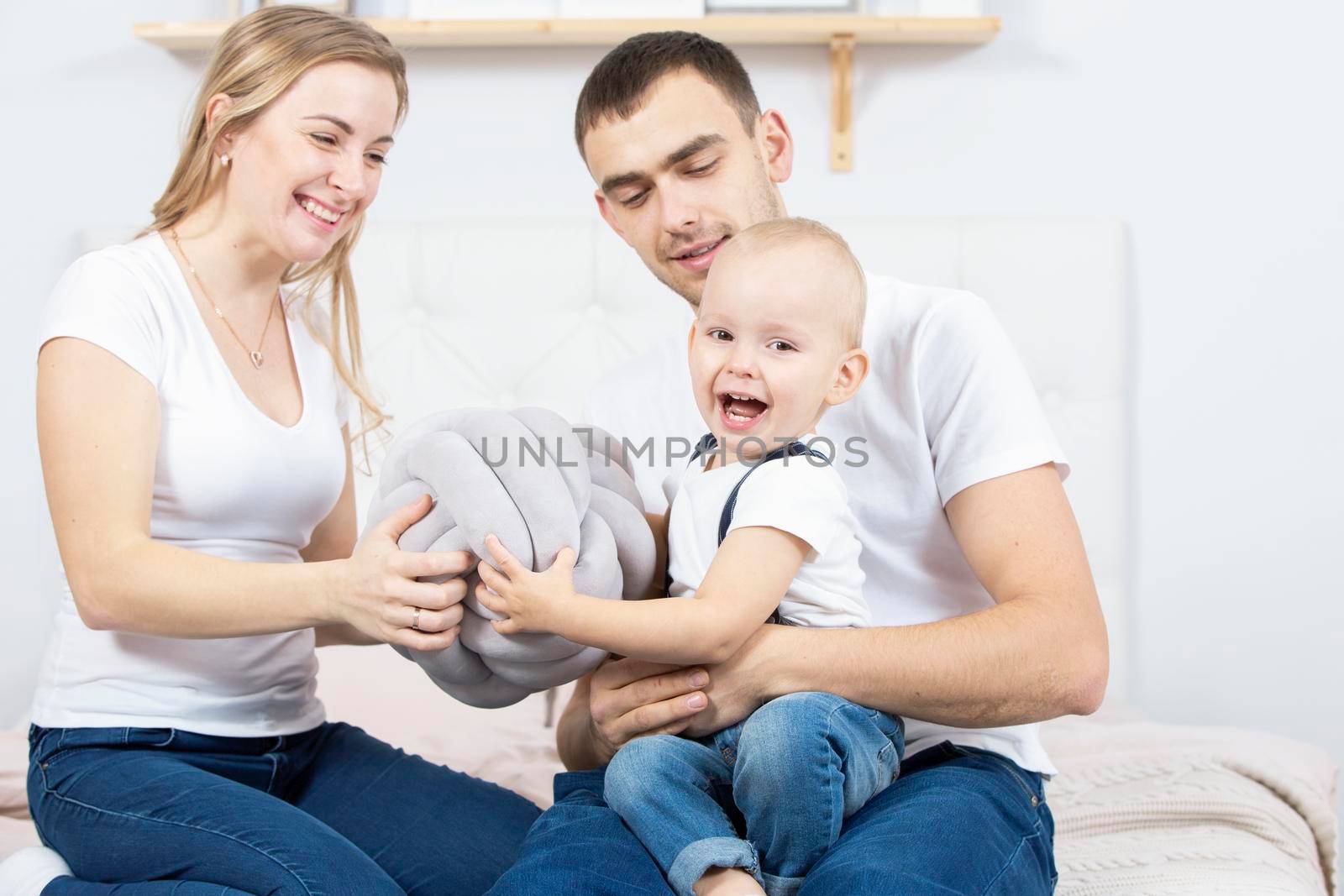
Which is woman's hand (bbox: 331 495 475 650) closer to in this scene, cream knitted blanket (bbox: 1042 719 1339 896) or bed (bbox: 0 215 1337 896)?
cream knitted blanket (bbox: 1042 719 1339 896)

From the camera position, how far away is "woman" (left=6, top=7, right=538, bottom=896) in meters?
1.13

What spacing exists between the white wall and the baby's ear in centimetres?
119

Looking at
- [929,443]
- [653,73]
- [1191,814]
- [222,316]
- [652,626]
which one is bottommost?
[1191,814]

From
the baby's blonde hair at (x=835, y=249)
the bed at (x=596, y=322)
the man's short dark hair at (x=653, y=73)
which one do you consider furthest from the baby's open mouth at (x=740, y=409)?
the bed at (x=596, y=322)

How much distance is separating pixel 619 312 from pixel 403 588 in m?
1.30

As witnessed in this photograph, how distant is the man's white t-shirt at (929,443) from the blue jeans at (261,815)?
52 cm

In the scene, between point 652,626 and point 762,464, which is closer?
point 652,626

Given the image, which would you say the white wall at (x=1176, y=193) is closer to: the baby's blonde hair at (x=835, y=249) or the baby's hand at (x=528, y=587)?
the baby's blonde hair at (x=835, y=249)

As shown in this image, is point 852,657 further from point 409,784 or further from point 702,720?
point 409,784

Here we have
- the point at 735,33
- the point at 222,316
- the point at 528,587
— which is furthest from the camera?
the point at 735,33

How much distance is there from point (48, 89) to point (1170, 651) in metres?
2.50

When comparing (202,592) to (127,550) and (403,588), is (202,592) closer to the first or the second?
(127,550)

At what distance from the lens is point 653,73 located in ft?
4.74

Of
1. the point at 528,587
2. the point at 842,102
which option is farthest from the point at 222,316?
the point at 842,102
